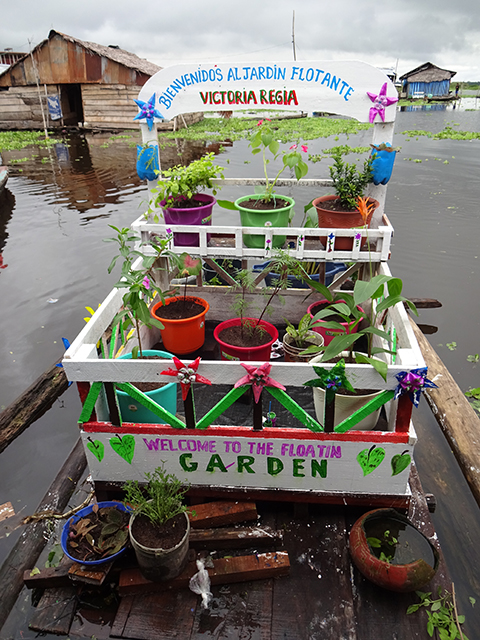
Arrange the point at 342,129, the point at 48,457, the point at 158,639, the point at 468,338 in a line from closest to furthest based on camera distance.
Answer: the point at 158,639, the point at 48,457, the point at 468,338, the point at 342,129

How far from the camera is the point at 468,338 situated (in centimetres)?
669

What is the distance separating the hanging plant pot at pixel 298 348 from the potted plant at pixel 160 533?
1697 mm

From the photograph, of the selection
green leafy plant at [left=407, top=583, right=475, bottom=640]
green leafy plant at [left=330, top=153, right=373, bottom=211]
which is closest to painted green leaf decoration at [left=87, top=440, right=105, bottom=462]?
green leafy plant at [left=407, top=583, right=475, bottom=640]

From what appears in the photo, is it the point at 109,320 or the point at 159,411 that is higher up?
the point at 109,320

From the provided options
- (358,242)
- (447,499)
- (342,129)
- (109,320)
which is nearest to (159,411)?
(109,320)

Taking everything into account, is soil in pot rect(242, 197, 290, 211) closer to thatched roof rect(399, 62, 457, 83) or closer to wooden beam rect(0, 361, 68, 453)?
wooden beam rect(0, 361, 68, 453)

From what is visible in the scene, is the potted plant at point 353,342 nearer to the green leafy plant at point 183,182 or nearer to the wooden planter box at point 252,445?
the wooden planter box at point 252,445

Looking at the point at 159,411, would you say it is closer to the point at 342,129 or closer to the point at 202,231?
the point at 202,231

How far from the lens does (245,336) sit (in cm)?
396

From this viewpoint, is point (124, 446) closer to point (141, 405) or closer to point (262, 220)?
point (141, 405)

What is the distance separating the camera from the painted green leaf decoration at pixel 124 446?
2969 mm

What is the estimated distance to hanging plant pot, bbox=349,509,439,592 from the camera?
2510 millimetres

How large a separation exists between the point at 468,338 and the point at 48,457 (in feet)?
19.9

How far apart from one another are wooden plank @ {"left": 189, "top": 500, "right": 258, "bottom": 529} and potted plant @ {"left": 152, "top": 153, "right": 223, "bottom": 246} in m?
2.53
